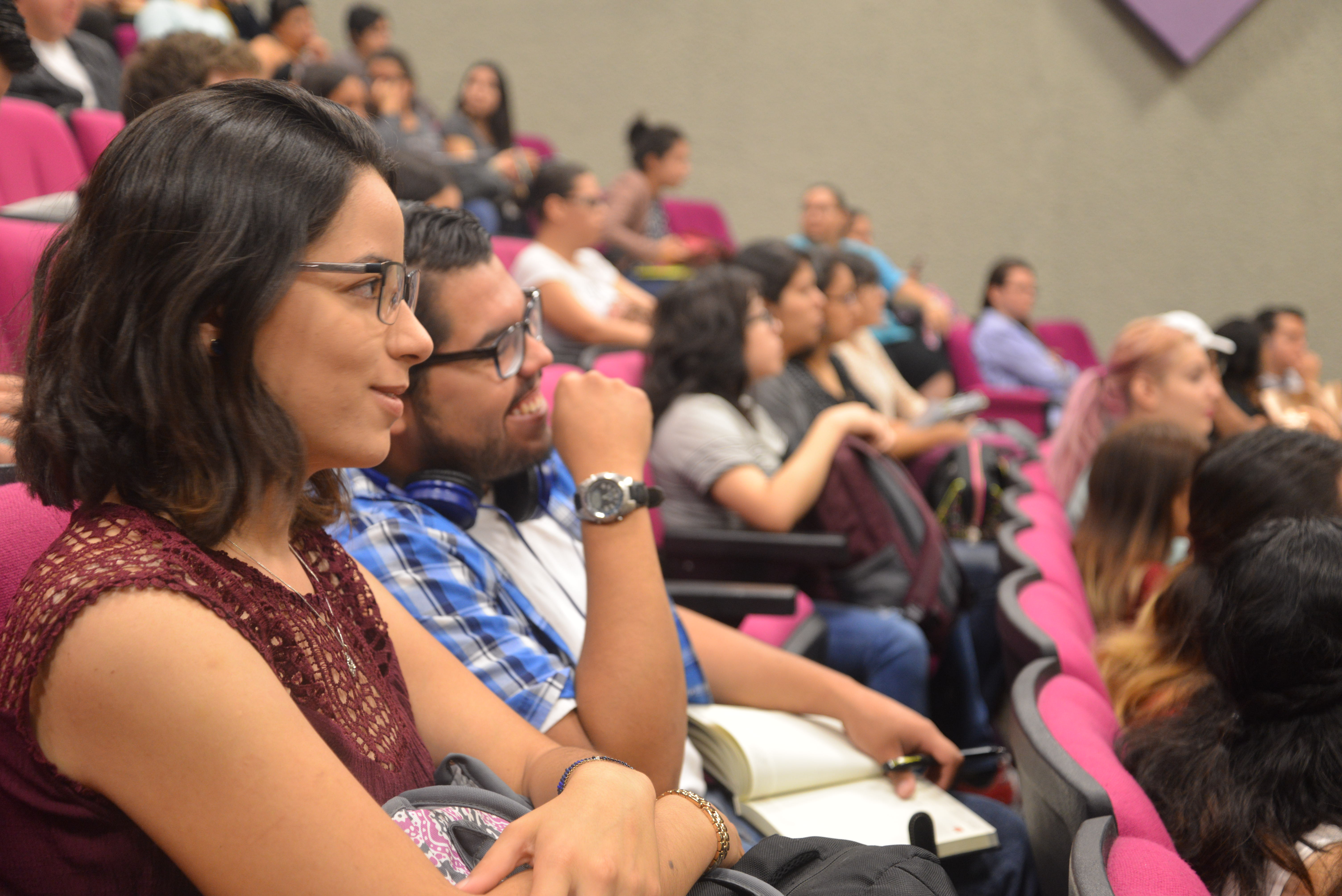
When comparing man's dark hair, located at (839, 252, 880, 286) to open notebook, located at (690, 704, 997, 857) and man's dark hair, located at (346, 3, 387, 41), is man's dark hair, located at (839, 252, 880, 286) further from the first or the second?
man's dark hair, located at (346, 3, 387, 41)

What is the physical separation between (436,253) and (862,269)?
2.72 m

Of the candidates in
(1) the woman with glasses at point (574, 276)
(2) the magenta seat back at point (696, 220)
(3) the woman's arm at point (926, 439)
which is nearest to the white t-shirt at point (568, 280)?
(1) the woman with glasses at point (574, 276)

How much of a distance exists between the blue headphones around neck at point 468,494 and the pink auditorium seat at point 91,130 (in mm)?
1767

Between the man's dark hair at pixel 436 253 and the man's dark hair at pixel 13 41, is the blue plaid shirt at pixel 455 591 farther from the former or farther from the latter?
the man's dark hair at pixel 13 41

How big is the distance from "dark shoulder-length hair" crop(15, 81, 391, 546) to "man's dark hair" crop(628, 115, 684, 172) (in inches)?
176

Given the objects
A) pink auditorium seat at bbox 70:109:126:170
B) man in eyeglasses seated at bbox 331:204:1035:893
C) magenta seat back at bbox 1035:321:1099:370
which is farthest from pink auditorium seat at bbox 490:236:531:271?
magenta seat back at bbox 1035:321:1099:370

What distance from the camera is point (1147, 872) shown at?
81cm

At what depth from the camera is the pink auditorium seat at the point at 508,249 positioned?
11.6ft

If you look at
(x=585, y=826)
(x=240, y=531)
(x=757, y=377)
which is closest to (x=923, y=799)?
(x=585, y=826)

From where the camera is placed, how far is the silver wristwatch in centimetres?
Answer: 106

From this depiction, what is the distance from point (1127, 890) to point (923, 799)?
0.43 m

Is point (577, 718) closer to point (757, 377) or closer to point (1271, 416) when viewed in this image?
point (757, 377)

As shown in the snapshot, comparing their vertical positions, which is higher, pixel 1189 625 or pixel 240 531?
pixel 1189 625

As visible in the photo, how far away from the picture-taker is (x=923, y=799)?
3.97 feet
